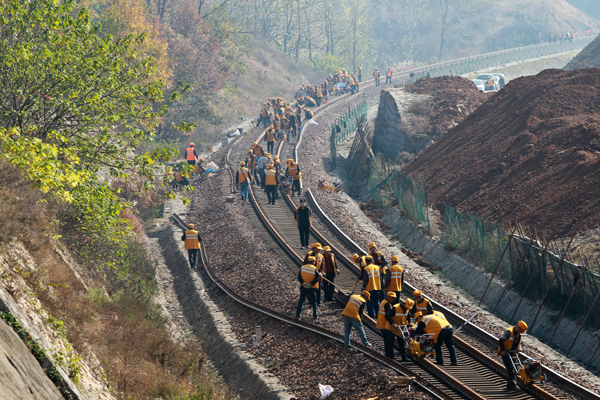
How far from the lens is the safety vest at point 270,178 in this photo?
81.3 feet

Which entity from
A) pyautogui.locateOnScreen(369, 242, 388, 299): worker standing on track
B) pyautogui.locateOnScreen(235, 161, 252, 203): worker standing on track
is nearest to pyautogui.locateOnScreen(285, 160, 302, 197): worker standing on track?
pyautogui.locateOnScreen(235, 161, 252, 203): worker standing on track

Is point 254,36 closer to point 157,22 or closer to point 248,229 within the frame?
point 157,22

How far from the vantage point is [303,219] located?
20.3 m

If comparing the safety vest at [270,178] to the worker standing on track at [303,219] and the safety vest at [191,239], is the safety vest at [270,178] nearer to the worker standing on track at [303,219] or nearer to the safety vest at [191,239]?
the worker standing on track at [303,219]

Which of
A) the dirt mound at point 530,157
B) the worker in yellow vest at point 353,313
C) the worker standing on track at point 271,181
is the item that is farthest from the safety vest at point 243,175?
the worker in yellow vest at point 353,313

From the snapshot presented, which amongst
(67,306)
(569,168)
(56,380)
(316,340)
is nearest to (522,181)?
(569,168)

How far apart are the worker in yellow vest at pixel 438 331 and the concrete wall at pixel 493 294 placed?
3.98 m

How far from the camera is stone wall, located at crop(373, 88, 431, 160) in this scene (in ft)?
118

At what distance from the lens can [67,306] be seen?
11.5 metres

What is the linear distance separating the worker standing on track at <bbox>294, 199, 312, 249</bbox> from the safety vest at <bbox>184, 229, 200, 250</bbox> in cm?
386

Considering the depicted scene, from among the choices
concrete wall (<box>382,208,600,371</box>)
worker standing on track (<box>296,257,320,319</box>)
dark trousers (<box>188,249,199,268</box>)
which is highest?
dark trousers (<box>188,249,199,268</box>)

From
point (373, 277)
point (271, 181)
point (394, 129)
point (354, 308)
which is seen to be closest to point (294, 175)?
point (271, 181)

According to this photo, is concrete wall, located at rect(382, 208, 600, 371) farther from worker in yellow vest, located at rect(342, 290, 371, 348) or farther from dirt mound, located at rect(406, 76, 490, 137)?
dirt mound, located at rect(406, 76, 490, 137)

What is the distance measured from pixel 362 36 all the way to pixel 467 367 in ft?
259
